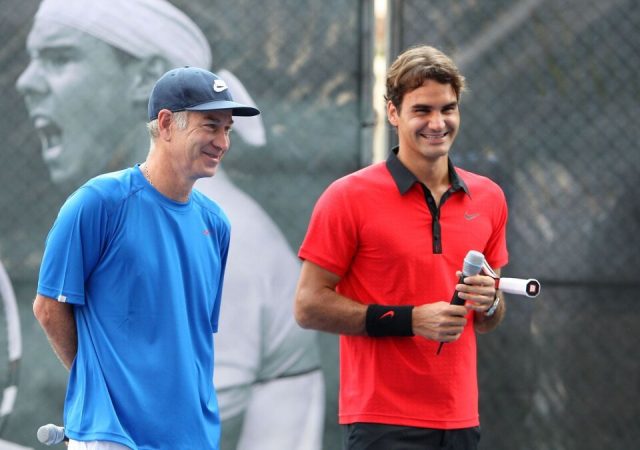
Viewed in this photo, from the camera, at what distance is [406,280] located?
135 inches

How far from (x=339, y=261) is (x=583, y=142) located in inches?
71.0

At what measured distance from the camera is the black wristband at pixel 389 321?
3330mm

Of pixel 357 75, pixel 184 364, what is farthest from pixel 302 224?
pixel 184 364

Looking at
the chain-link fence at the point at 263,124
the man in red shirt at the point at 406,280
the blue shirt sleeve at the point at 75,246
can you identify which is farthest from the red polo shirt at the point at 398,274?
the chain-link fence at the point at 263,124

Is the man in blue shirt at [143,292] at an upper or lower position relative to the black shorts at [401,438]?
upper

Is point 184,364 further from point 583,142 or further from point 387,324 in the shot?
point 583,142

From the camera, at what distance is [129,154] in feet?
15.4

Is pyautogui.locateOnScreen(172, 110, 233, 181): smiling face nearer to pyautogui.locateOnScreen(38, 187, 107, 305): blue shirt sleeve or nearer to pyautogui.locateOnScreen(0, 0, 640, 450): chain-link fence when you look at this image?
pyautogui.locateOnScreen(38, 187, 107, 305): blue shirt sleeve

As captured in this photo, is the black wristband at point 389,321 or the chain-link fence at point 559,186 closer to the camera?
the black wristband at point 389,321

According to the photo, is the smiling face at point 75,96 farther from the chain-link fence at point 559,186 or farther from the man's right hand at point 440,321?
the man's right hand at point 440,321

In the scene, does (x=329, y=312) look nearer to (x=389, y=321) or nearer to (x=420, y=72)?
(x=389, y=321)

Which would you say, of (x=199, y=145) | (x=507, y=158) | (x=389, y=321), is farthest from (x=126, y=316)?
(x=507, y=158)

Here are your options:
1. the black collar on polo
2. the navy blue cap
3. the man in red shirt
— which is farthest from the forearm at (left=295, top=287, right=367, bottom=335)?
the navy blue cap

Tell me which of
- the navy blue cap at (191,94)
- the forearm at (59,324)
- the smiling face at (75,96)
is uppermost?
the smiling face at (75,96)
